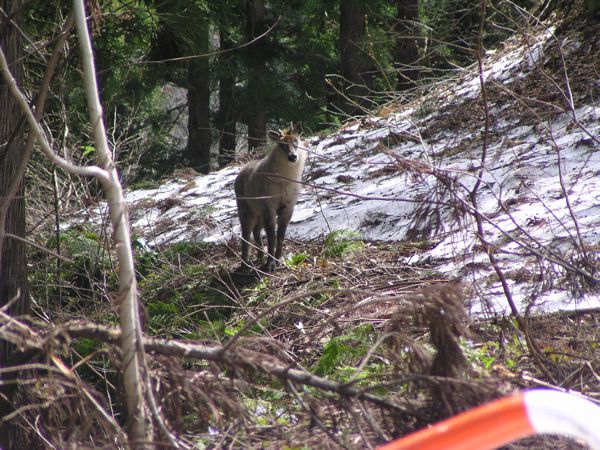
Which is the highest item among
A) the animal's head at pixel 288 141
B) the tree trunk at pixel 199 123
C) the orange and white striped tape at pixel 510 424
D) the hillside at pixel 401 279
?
the tree trunk at pixel 199 123

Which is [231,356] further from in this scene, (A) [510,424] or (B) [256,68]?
(B) [256,68]

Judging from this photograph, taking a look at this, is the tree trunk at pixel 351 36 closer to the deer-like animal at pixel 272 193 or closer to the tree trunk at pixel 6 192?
the deer-like animal at pixel 272 193

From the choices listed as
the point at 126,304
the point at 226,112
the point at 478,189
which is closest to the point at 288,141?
the point at 478,189

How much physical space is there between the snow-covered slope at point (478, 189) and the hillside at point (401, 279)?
31 millimetres

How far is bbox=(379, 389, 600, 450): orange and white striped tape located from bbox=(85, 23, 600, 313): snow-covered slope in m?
2.68

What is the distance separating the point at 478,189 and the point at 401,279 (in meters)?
1.57

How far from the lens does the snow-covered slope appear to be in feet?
14.6

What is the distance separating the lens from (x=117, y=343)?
3184 mm

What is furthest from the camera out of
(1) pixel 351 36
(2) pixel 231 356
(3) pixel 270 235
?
(1) pixel 351 36

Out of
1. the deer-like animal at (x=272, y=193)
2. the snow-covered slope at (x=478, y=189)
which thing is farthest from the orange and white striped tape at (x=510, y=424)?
the deer-like animal at (x=272, y=193)

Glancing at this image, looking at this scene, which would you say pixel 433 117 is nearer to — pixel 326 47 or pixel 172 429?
pixel 172 429

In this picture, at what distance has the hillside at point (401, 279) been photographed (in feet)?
10.4

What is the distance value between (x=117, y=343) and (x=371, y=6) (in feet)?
46.5

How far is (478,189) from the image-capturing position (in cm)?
734
